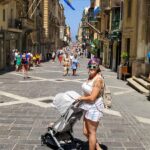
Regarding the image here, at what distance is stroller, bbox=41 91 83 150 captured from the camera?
273 inches

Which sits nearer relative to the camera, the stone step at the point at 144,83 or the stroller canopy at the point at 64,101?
the stroller canopy at the point at 64,101

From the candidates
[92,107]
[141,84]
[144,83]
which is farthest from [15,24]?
[92,107]

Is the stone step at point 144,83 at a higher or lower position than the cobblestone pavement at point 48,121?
higher

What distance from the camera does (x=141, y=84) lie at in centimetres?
1884

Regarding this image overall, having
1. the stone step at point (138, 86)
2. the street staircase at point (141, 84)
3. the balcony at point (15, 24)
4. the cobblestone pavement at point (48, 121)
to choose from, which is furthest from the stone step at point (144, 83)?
the balcony at point (15, 24)

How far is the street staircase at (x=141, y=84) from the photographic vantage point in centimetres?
1695

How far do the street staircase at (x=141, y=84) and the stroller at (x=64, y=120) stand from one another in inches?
363

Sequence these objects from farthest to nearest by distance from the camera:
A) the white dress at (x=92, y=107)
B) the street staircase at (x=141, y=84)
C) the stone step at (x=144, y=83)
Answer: the stone step at (x=144, y=83) → the street staircase at (x=141, y=84) → the white dress at (x=92, y=107)

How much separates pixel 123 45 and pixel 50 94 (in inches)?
Answer: 555

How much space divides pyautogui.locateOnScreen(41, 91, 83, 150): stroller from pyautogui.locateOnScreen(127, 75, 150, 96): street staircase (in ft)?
30.3

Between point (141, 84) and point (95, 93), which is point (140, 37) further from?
point (95, 93)

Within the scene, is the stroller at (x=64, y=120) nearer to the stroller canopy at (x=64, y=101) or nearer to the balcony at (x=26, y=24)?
the stroller canopy at (x=64, y=101)

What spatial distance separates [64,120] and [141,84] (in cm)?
→ 1218

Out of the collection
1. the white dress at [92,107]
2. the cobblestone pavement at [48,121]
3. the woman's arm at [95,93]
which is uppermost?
the woman's arm at [95,93]
